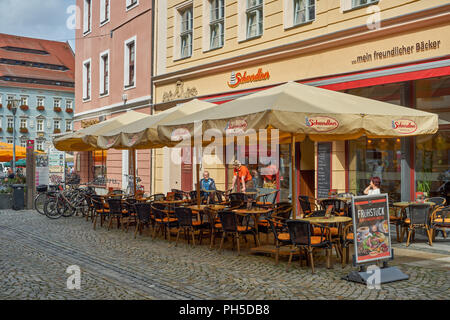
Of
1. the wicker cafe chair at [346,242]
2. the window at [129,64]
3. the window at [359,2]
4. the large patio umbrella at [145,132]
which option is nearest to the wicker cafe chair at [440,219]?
the wicker cafe chair at [346,242]

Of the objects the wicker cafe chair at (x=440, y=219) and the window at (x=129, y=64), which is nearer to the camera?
the wicker cafe chair at (x=440, y=219)

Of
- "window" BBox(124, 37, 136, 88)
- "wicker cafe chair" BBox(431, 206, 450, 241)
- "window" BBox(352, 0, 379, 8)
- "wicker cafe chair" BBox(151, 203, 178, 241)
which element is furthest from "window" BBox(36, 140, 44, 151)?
"wicker cafe chair" BBox(431, 206, 450, 241)

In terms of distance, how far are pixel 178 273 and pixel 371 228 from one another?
2.86 meters

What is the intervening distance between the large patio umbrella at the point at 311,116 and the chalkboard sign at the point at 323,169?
4.88 m

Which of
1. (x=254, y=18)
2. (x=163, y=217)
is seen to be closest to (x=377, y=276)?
(x=163, y=217)

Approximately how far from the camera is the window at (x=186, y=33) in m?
18.7

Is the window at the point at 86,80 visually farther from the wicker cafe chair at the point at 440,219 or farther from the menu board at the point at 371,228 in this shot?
the menu board at the point at 371,228

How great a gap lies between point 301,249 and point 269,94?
253 cm

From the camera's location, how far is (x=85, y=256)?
353 inches

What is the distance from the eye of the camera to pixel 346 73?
12.5 m
